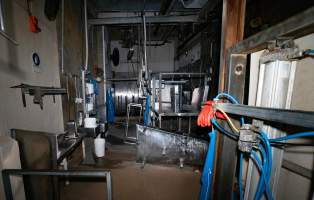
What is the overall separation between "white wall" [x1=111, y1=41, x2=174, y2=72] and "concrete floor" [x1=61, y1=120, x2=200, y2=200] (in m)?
4.65

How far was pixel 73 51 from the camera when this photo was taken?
2637mm

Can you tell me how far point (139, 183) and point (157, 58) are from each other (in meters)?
5.65

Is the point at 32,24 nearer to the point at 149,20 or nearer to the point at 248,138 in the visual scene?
the point at 248,138

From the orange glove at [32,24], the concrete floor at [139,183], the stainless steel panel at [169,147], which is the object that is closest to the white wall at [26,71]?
the orange glove at [32,24]

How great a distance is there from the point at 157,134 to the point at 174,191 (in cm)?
84

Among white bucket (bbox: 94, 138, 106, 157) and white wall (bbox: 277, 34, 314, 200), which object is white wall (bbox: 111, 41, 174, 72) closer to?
white bucket (bbox: 94, 138, 106, 157)

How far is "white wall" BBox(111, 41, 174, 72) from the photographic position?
21.7 ft

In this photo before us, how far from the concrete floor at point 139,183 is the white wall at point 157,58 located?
465cm

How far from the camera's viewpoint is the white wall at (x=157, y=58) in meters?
6.63

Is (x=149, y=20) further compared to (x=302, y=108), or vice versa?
(x=149, y=20)

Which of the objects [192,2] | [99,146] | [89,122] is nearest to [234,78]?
[89,122]

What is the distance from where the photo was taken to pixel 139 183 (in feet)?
7.02

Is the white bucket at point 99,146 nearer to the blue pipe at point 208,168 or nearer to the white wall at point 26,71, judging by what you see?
the white wall at point 26,71

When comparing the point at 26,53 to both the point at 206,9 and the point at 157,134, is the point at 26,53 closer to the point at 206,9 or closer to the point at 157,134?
the point at 157,134
